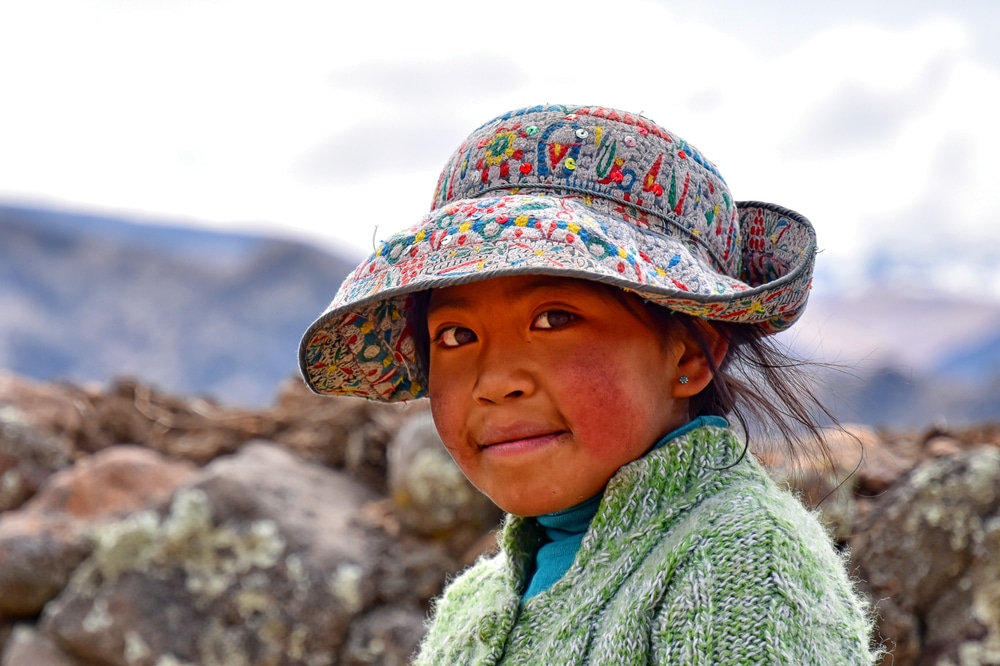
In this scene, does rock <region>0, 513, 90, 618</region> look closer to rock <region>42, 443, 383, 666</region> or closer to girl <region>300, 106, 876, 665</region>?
rock <region>42, 443, 383, 666</region>

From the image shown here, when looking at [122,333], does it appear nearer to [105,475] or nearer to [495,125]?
[105,475]

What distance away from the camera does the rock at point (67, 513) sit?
3.20 metres

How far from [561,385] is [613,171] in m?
0.33

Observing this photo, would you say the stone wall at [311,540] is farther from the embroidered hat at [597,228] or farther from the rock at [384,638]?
the embroidered hat at [597,228]

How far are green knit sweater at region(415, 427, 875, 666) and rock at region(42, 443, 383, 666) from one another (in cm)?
155

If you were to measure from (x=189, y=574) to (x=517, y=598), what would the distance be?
190cm

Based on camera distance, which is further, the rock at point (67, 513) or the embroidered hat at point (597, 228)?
the rock at point (67, 513)

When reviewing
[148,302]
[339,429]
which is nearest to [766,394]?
[339,429]

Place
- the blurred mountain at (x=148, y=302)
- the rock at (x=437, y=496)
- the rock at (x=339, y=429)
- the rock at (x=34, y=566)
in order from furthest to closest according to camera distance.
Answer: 1. the blurred mountain at (x=148, y=302)
2. the rock at (x=339, y=429)
3. the rock at (x=34, y=566)
4. the rock at (x=437, y=496)

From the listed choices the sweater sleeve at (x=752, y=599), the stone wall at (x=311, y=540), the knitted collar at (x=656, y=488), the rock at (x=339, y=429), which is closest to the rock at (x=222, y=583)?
the stone wall at (x=311, y=540)

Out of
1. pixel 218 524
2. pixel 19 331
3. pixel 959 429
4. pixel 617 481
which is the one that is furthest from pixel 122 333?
pixel 617 481

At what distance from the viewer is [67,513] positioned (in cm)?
339

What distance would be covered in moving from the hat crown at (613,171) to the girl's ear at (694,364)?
112mm

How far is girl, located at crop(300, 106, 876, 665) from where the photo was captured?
47.3 inches
